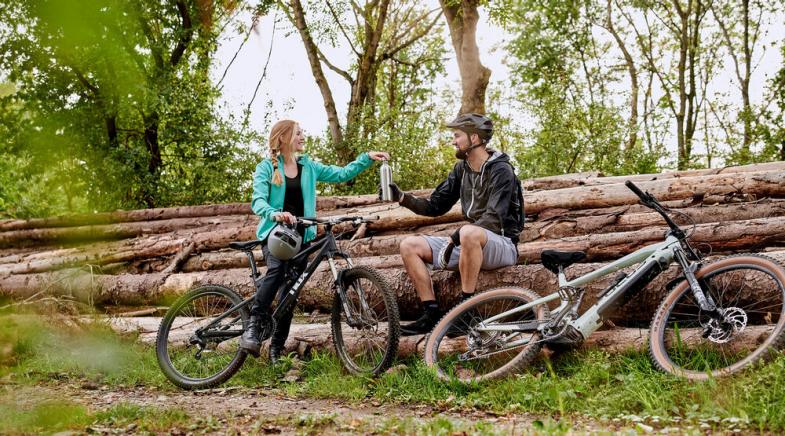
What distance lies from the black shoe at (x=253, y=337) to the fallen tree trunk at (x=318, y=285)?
2.24 feet

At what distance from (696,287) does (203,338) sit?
3.76 meters

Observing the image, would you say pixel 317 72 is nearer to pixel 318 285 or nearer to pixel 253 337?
pixel 318 285

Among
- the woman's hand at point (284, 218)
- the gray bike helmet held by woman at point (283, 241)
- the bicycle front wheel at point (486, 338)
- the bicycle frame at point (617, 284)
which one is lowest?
the bicycle front wheel at point (486, 338)

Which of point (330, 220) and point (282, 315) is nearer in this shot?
point (330, 220)

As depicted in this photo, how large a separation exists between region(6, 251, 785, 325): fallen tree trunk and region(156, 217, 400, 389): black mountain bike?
2.14 feet

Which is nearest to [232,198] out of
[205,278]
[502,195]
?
[205,278]

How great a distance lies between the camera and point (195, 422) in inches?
163

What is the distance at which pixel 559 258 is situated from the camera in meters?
4.84

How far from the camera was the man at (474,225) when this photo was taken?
5246mm

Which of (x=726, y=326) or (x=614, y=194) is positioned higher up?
(x=614, y=194)

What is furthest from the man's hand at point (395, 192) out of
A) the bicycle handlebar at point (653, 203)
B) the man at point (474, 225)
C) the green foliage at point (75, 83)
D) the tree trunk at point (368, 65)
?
the tree trunk at point (368, 65)

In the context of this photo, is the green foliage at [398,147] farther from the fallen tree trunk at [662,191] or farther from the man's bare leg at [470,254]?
the man's bare leg at [470,254]

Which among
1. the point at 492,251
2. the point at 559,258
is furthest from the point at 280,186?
the point at 559,258

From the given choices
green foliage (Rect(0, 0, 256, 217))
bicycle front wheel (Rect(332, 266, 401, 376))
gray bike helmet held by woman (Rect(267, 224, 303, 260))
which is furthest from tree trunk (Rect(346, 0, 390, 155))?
green foliage (Rect(0, 0, 256, 217))
